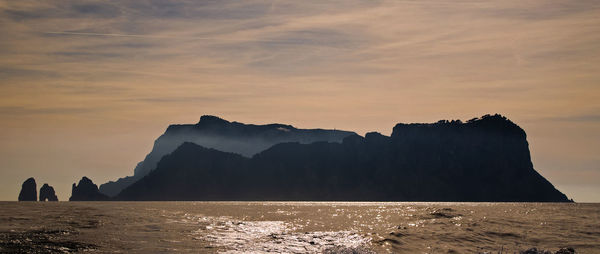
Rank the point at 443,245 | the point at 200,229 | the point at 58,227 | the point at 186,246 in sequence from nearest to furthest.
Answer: the point at 186,246 → the point at 443,245 → the point at 58,227 → the point at 200,229

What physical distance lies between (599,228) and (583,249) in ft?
76.2

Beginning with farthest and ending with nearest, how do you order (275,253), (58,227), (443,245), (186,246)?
(58,227), (443,245), (186,246), (275,253)

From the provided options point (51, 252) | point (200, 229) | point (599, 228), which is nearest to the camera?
point (51, 252)

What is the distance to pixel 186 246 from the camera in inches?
1736

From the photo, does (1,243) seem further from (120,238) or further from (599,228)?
(599,228)

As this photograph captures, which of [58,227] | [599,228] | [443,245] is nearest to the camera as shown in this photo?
→ [443,245]

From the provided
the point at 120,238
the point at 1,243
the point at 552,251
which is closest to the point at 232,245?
the point at 120,238

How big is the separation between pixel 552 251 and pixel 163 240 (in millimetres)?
30720

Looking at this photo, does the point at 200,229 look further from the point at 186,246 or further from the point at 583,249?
the point at 583,249

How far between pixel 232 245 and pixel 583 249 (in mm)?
27975

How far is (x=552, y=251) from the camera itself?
4391 centimetres

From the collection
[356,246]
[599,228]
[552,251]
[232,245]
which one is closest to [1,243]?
[232,245]

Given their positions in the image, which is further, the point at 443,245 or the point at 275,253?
the point at 443,245

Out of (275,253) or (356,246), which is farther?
(356,246)
